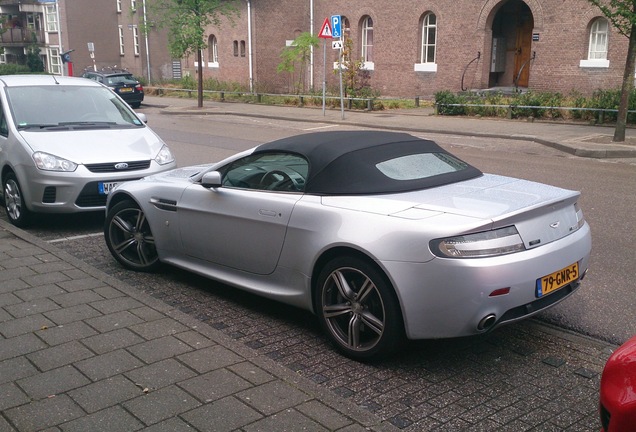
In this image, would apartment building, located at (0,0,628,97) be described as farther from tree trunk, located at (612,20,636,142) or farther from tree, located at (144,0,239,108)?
tree trunk, located at (612,20,636,142)

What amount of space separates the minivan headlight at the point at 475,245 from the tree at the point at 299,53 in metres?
31.8

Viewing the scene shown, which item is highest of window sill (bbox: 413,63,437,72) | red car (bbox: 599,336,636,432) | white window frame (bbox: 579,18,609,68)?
white window frame (bbox: 579,18,609,68)

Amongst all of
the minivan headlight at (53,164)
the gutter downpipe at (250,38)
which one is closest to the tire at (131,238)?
the minivan headlight at (53,164)

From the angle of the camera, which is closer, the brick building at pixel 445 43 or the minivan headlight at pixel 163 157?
the minivan headlight at pixel 163 157

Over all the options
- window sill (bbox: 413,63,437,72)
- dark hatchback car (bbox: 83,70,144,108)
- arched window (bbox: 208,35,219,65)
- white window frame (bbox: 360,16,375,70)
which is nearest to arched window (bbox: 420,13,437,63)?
window sill (bbox: 413,63,437,72)

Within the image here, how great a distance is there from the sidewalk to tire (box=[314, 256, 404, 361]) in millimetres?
12124

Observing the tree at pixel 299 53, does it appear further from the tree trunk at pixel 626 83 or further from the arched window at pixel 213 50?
the tree trunk at pixel 626 83

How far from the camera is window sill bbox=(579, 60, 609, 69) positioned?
25.9m

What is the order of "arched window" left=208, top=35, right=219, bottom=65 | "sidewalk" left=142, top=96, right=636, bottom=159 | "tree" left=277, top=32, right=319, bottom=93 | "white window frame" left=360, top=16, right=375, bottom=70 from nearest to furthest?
1. "sidewalk" left=142, top=96, right=636, bottom=159
2. "tree" left=277, top=32, right=319, bottom=93
3. "white window frame" left=360, top=16, right=375, bottom=70
4. "arched window" left=208, top=35, right=219, bottom=65

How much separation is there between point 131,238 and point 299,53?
31.2 metres

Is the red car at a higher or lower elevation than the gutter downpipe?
lower

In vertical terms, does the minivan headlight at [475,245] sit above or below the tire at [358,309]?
above

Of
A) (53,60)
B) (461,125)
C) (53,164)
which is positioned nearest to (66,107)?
(53,164)

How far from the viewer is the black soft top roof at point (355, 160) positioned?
16.0ft
